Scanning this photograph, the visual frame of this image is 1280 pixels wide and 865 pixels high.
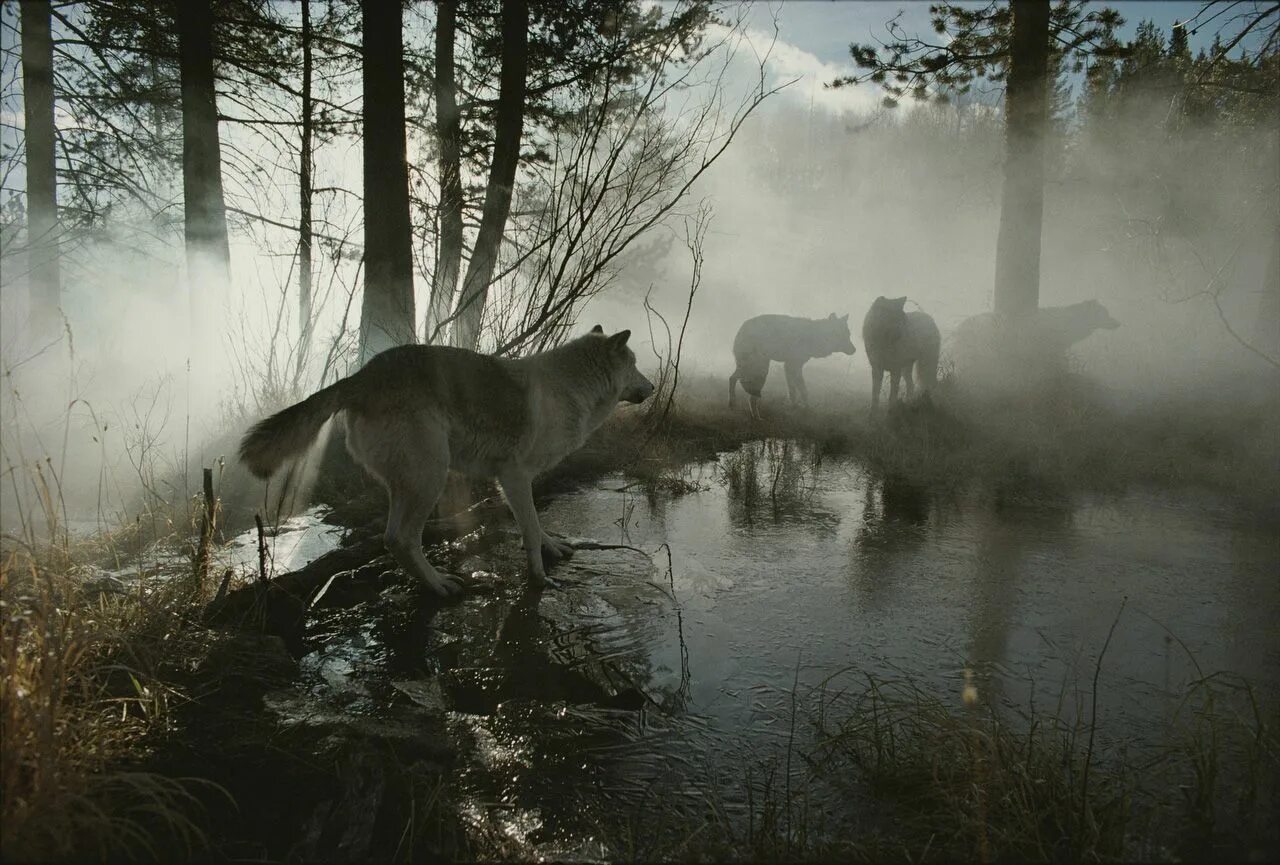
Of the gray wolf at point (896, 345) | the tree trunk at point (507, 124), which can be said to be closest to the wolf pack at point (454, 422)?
the tree trunk at point (507, 124)

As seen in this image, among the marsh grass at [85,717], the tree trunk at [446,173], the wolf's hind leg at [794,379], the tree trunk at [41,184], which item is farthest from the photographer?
the wolf's hind leg at [794,379]

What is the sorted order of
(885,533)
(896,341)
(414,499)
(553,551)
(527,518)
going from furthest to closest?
(896,341) → (885,533) → (553,551) → (527,518) → (414,499)

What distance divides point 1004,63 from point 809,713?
518 inches

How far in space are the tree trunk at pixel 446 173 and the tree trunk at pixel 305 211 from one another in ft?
4.62

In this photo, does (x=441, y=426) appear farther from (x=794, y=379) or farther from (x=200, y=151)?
(x=794, y=379)

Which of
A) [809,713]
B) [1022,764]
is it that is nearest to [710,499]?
[809,713]

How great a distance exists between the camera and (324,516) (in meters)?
5.80

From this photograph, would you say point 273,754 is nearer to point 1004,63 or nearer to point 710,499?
point 710,499

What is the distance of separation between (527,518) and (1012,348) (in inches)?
398

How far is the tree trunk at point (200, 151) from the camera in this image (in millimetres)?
9195

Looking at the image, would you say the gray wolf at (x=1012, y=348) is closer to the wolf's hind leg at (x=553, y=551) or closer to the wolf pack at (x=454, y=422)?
the wolf pack at (x=454, y=422)

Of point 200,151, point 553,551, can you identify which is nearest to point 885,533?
point 553,551

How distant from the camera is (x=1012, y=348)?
11.9 m

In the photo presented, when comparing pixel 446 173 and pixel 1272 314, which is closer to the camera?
pixel 446 173
